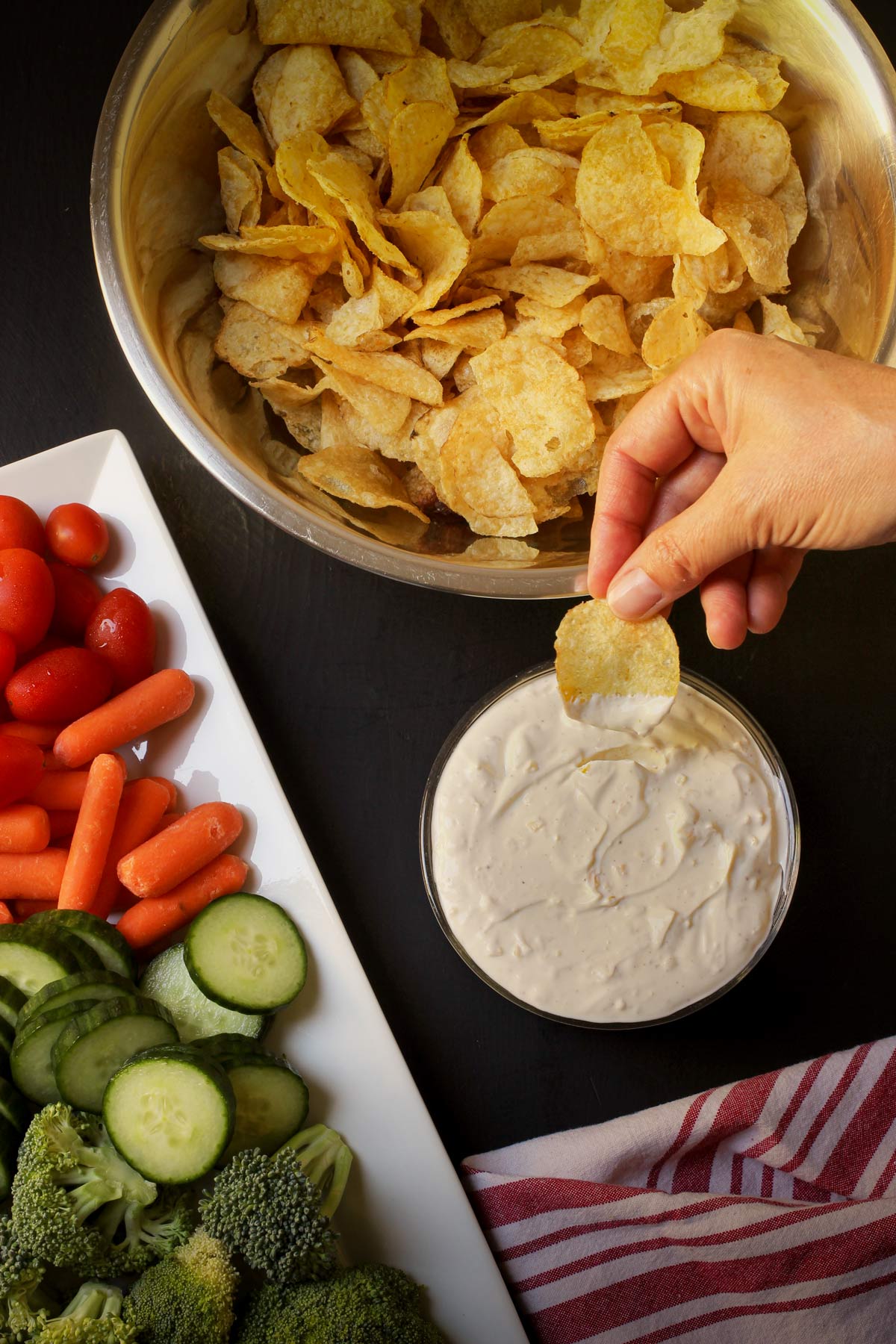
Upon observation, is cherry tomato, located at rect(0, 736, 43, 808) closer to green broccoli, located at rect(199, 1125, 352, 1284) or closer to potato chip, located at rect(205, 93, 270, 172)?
green broccoli, located at rect(199, 1125, 352, 1284)

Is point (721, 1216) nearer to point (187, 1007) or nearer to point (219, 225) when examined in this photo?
point (187, 1007)

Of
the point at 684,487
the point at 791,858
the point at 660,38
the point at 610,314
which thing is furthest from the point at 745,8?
the point at 791,858

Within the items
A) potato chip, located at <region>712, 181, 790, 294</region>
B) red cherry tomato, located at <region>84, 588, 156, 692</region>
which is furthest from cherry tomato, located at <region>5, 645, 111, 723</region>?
potato chip, located at <region>712, 181, 790, 294</region>

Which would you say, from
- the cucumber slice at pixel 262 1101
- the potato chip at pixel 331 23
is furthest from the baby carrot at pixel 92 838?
the potato chip at pixel 331 23

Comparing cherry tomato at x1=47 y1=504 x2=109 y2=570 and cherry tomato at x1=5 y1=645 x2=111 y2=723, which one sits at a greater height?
cherry tomato at x1=47 y1=504 x2=109 y2=570

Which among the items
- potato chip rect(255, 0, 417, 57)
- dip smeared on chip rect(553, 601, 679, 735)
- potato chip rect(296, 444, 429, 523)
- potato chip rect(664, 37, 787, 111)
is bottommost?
dip smeared on chip rect(553, 601, 679, 735)
